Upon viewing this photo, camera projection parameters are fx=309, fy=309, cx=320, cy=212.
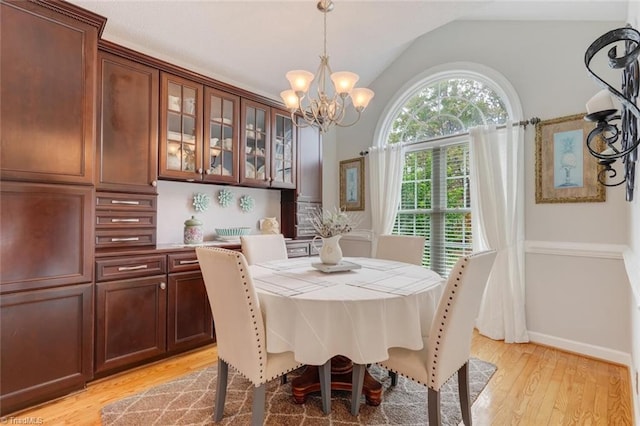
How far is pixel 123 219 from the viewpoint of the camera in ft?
8.11

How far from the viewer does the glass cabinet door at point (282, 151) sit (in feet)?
11.9

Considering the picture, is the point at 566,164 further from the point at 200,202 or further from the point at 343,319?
the point at 200,202

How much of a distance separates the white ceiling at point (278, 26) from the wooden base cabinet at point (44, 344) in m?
2.09

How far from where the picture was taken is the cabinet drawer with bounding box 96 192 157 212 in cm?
237

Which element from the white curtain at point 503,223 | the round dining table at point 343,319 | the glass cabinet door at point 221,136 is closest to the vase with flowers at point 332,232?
the round dining table at point 343,319

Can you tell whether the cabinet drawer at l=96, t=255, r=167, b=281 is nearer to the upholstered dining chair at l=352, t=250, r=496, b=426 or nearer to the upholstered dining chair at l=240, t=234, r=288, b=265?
the upholstered dining chair at l=240, t=234, r=288, b=265

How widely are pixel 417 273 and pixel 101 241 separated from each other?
2336 mm

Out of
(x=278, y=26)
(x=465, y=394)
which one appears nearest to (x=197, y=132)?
(x=278, y=26)

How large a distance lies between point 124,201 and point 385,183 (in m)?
2.81

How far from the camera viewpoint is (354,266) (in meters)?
2.16

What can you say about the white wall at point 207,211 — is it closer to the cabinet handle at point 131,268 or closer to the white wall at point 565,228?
the cabinet handle at point 131,268

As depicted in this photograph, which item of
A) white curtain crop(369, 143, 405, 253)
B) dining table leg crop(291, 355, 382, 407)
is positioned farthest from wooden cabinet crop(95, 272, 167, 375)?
white curtain crop(369, 143, 405, 253)

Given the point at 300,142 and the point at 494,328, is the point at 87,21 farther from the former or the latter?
the point at 494,328

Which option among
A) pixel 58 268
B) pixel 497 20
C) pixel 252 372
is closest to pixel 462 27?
pixel 497 20
